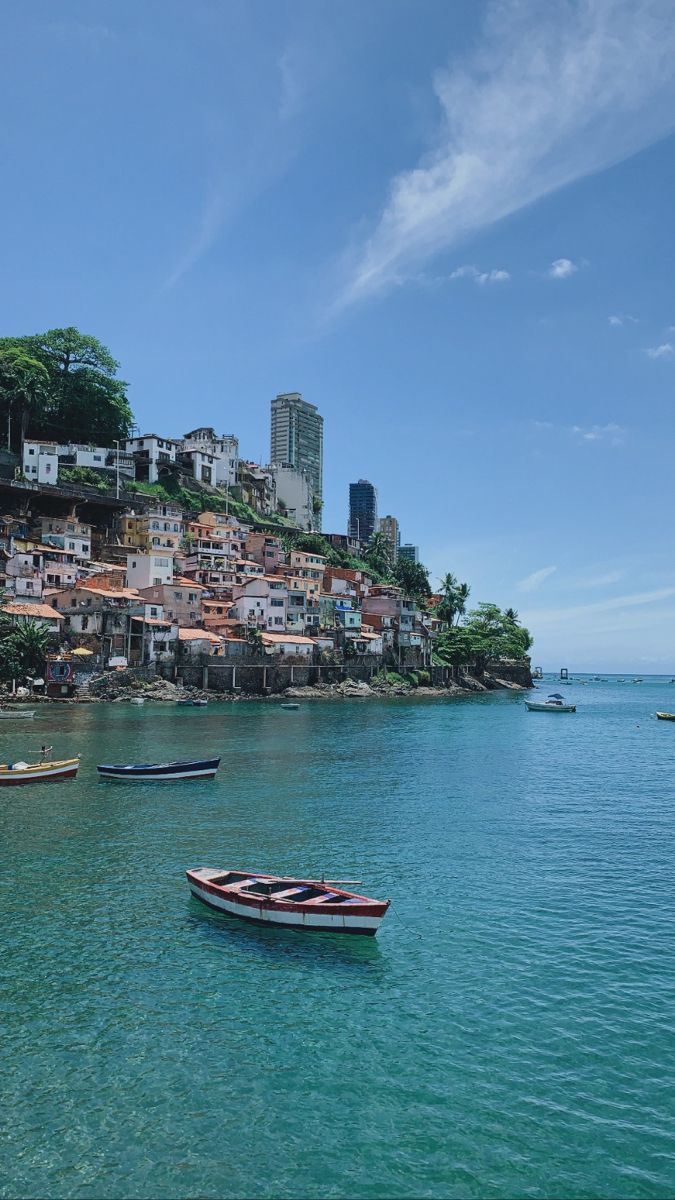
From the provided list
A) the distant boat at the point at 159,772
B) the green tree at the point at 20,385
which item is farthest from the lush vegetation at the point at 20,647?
the distant boat at the point at 159,772

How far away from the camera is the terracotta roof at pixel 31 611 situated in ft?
291

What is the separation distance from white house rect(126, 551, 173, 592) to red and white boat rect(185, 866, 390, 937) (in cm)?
8469

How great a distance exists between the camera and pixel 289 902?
2239cm

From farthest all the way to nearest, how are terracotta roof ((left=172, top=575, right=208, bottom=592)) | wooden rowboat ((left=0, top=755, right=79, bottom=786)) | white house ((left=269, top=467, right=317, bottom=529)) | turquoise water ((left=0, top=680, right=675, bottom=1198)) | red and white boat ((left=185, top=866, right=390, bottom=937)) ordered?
white house ((left=269, top=467, right=317, bottom=529)), terracotta roof ((left=172, top=575, right=208, bottom=592)), wooden rowboat ((left=0, top=755, right=79, bottom=786)), red and white boat ((left=185, top=866, right=390, bottom=937)), turquoise water ((left=0, top=680, right=675, bottom=1198))

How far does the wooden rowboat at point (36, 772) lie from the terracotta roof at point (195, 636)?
182 feet

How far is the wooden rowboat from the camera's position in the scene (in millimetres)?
44250

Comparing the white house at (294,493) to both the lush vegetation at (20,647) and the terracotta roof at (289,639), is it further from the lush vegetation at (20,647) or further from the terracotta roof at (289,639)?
the lush vegetation at (20,647)

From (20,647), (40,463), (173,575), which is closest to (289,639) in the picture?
(173,575)

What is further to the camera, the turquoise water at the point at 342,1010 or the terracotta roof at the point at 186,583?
the terracotta roof at the point at 186,583

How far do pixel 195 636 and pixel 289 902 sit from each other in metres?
82.0

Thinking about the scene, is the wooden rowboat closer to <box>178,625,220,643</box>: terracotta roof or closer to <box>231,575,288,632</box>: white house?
<box>178,625,220,643</box>: terracotta roof

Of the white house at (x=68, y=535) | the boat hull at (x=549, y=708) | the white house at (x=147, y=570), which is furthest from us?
the boat hull at (x=549, y=708)

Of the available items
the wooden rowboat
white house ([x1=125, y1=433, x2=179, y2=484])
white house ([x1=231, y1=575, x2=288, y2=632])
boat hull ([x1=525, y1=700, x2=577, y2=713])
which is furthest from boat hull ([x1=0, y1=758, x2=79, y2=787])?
white house ([x1=125, y1=433, x2=179, y2=484])

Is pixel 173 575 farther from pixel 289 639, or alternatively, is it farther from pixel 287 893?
pixel 287 893
